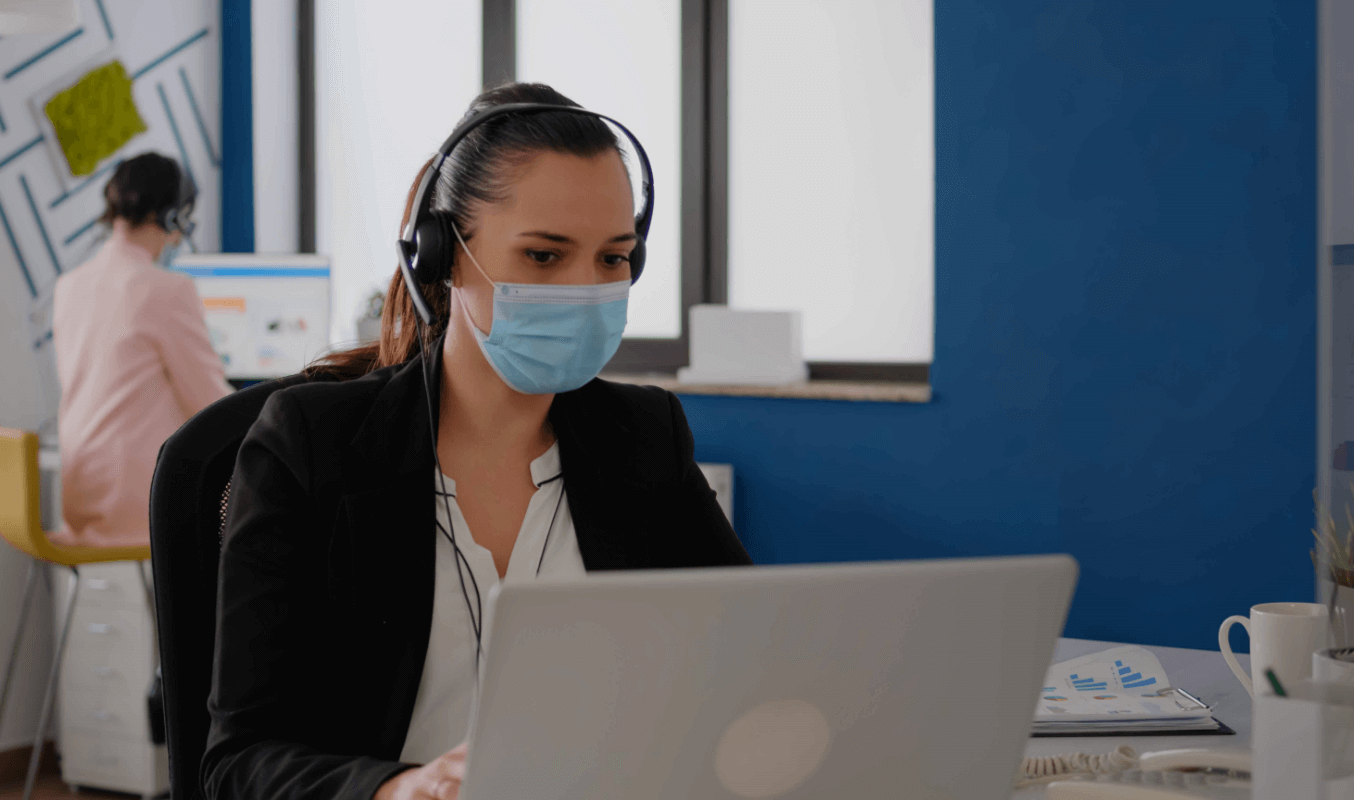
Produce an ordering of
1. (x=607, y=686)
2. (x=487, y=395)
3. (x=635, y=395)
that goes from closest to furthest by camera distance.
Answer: (x=607, y=686), (x=487, y=395), (x=635, y=395)

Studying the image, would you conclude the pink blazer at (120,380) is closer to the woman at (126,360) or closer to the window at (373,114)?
the woman at (126,360)

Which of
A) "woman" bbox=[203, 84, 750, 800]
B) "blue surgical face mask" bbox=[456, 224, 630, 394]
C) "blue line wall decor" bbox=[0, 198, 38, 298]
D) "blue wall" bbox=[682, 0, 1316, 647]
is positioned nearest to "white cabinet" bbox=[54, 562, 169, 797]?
"blue line wall decor" bbox=[0, 198, 38, 298]

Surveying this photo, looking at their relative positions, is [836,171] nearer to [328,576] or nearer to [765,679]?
[328,576]

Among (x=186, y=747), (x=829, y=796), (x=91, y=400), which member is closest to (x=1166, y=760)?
(x=829, y=796)

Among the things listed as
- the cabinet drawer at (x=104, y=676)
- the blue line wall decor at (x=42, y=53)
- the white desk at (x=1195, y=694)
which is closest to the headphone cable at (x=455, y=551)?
the white desk at (x=1195, y=694)

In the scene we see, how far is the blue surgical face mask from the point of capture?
1.10 m

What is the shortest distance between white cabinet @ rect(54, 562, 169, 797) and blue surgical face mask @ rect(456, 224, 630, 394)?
6.64 ft

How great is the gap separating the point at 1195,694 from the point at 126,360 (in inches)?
95.6

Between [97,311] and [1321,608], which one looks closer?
[1321,608]

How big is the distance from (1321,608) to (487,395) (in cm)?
79

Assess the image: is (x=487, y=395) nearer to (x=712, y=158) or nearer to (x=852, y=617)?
(x=852, y=617)

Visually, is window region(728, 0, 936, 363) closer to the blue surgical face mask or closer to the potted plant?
the blue surgical face mask

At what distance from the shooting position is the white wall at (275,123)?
12.3 ft

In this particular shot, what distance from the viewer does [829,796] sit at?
0.58m
